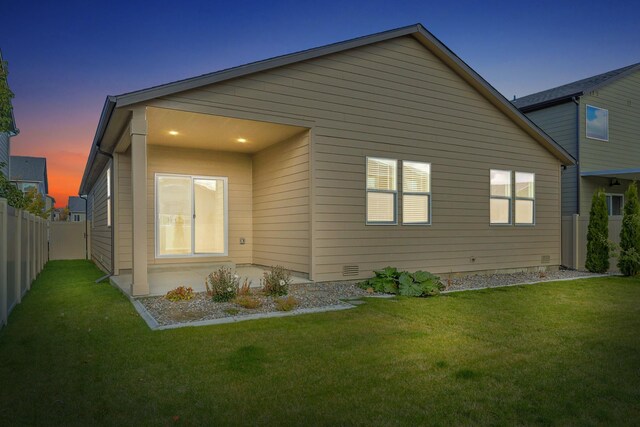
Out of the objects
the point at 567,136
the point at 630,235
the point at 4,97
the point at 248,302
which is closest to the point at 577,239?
the point at 630,235

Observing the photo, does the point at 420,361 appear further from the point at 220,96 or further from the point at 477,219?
the point at 477,219

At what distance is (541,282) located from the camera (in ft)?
32.3

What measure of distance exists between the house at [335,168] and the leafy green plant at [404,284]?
28.3 inches

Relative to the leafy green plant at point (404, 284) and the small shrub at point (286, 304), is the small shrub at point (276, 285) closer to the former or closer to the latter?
the small shrub at point (286, 304)

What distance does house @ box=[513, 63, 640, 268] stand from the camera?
1399cm

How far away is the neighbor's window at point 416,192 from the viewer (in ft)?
31.6

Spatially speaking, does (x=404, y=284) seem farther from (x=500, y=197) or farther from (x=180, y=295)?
(x=500, y=197)

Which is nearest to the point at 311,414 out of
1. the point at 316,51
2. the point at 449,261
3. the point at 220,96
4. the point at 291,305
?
the point at 291,305

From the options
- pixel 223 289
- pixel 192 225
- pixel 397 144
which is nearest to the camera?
pixel 223 289

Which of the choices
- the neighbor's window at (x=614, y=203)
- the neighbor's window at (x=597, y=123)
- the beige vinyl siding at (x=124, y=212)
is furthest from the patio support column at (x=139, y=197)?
the neighbor's window at (x=614, y=203)

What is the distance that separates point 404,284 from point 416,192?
2.61 meters

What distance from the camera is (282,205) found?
9.59 meters

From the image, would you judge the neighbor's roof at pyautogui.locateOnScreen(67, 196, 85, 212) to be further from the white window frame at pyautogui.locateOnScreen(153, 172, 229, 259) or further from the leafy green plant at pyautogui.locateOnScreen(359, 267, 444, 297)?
the leafy green plant at pyautogui.locateOnScreen(359, 267, 444, 297)

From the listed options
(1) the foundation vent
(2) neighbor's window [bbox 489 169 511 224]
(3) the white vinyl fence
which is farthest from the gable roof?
(3) the white vinyl fence
